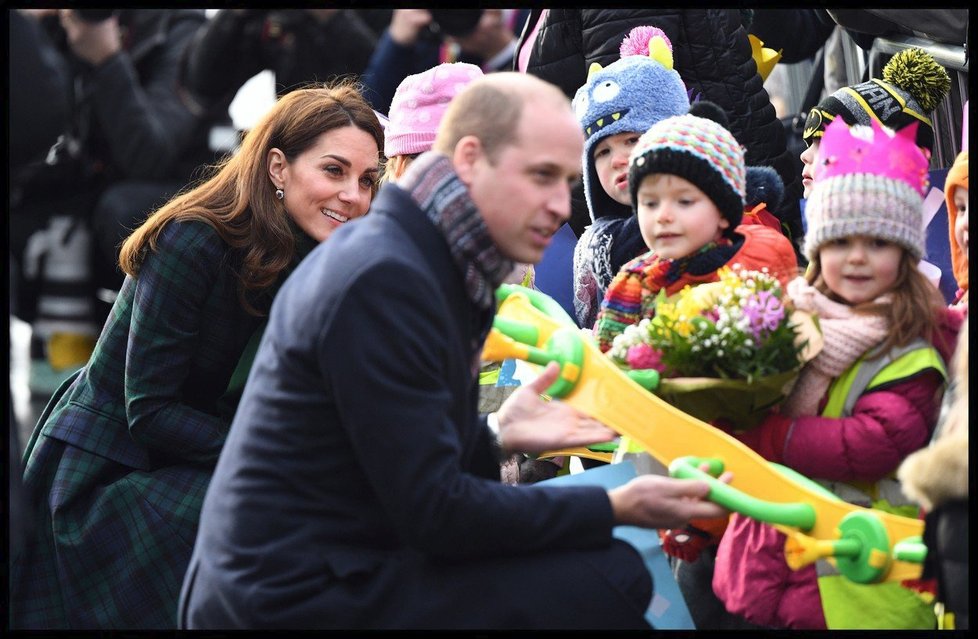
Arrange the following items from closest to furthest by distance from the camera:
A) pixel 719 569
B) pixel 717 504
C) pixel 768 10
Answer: pixel 717 504
pixel 719 569
pixel 768 10

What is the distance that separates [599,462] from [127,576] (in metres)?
1.48

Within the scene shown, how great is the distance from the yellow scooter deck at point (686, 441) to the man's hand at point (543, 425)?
0.23 ft

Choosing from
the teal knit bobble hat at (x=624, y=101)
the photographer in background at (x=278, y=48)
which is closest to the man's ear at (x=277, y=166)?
the teal knit bobble hat at (x=624, y=101)

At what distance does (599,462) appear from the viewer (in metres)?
4.86

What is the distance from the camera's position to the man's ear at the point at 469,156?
11.0 feet

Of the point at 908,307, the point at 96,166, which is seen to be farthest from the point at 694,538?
the point at 96,166

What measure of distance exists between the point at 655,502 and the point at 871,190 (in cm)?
98

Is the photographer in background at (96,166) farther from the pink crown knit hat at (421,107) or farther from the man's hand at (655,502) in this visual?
the man's hand at (655,502)

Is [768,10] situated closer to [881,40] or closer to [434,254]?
[881,40]

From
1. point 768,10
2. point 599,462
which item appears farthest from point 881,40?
point 599,462

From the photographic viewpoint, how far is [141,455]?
468 centimetres

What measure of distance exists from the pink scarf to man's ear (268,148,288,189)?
1730 millimetres

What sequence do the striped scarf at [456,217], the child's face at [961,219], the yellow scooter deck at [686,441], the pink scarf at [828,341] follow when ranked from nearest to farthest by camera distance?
the striped scarf at [456,217] < the yellow scooter deck at [686,441] < the pink scarf at [828,341] < the child's face at [961,219]

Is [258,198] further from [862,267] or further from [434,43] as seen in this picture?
[434,43]
